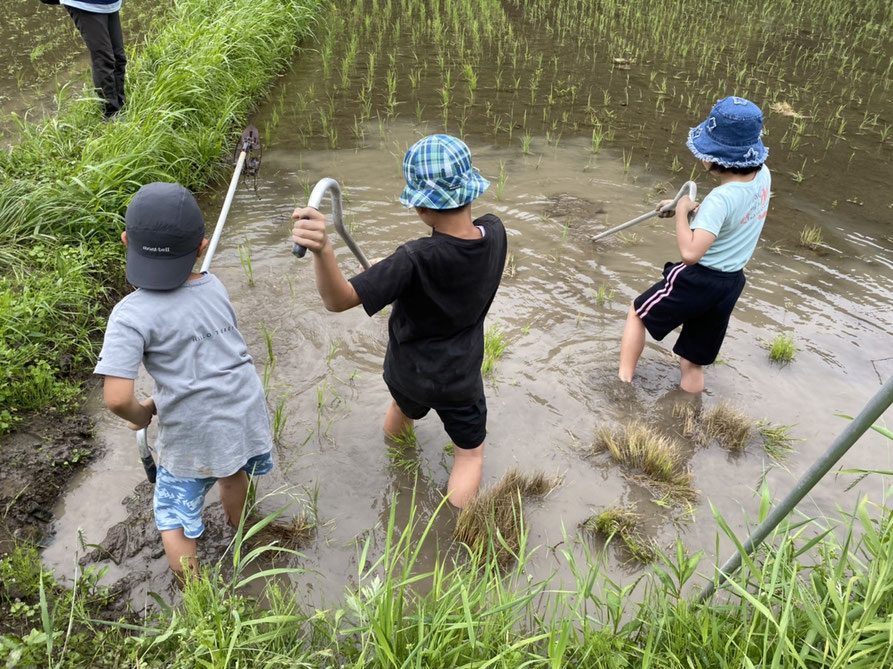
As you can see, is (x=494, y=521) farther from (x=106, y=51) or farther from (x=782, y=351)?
(x=106, y=51)

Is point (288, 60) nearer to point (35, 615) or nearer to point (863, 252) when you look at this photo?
point (863, 252)

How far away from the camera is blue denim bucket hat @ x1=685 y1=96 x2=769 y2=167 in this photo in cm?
256

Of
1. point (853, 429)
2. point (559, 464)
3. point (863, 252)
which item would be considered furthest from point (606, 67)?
point (853, 429)

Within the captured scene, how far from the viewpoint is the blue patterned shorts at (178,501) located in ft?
6.85

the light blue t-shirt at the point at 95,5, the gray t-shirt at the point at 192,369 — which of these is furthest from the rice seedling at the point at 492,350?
the light blue t-shirt at the point at 95,5

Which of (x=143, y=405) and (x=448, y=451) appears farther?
(x=448, y=451)

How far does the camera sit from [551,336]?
145 inches

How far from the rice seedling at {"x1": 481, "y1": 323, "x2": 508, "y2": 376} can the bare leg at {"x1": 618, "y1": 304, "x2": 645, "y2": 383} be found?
0.65 metres

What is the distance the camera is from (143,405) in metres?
1.97

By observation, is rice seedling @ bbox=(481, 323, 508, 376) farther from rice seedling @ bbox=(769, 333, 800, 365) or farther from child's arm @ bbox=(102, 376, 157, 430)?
child's arm @ bbox=(102, 376, 157, 430)

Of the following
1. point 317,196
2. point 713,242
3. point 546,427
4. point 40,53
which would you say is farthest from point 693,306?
point 40,53

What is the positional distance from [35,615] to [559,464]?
207 centimetres

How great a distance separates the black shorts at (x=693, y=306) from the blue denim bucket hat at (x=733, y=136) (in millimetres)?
494

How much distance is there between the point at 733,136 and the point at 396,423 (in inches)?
74.9
